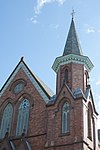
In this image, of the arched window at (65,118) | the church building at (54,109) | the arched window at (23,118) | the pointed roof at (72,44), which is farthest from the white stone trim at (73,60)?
the arched window at (65,118)

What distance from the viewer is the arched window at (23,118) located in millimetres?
29453

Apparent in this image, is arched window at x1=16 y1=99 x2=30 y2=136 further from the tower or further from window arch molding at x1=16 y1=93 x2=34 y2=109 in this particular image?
the tower

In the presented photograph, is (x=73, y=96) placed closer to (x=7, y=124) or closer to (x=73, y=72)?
(x=73, y=72)

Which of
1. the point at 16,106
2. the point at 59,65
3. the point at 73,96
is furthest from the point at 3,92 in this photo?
the point at 73,96

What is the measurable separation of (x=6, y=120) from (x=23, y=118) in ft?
6.44

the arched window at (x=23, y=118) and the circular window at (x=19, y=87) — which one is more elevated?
the circular window at (x=19, y=87)

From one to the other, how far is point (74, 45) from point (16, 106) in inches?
354

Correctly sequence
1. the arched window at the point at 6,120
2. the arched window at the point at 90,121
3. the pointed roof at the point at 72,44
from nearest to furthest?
the arched window at the point at 90,121
the arched window at the point at 6,120
the pointed roof at the point at 72,44

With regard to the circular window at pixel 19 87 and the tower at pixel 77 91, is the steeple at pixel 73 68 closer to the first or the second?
the tower at pixel 77 91

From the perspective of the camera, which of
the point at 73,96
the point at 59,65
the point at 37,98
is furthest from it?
the point at 59,65

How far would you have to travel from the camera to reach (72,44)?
34.5 meters

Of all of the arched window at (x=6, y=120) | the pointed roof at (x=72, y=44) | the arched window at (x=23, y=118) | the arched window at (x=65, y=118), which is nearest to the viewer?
the arched window at (x=65, y=118)

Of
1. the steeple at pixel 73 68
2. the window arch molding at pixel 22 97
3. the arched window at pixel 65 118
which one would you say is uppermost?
the steeple at pixel 73 68

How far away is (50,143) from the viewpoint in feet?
86.4
